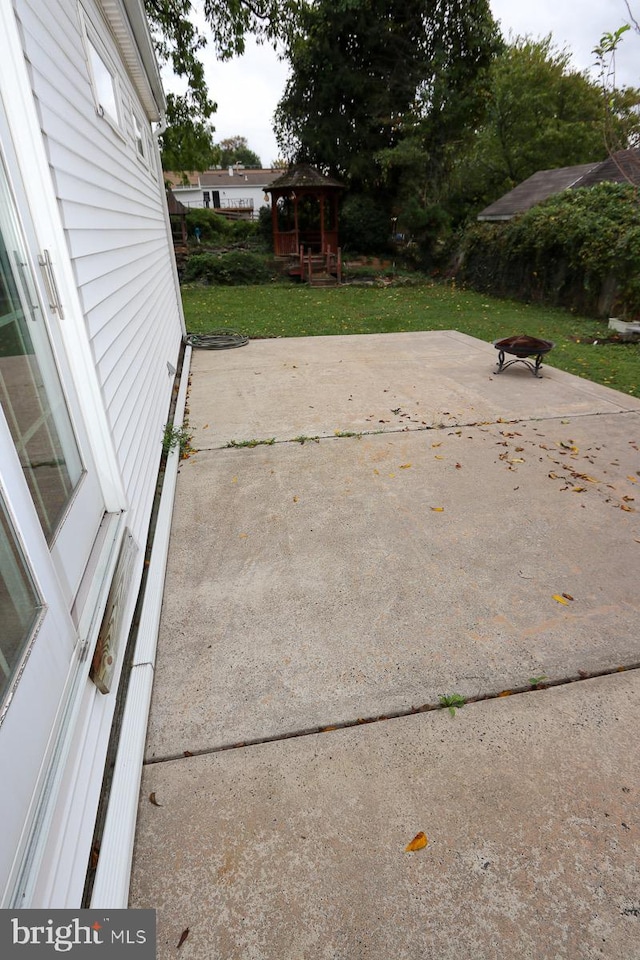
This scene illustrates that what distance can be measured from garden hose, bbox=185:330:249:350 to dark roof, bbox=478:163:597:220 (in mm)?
10668

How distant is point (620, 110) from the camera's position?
353 inches

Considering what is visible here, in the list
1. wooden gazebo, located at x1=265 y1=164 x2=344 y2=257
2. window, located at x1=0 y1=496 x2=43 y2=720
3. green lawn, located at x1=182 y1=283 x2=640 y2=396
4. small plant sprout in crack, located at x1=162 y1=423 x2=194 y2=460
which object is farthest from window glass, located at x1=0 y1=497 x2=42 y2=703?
wooden gazebo, located at x1=265 y1=164 x2=344 y2=257

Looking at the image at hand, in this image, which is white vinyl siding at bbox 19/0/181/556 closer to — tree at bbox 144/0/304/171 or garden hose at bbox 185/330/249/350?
garden hose at bbox 185/330/249/350

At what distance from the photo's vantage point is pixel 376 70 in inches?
731

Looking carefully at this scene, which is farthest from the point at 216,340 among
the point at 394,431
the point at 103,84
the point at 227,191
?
the point at 227,191

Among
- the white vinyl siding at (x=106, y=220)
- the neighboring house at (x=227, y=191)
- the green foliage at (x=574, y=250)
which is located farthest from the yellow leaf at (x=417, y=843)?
the neighboring house at (x=227, y=191)

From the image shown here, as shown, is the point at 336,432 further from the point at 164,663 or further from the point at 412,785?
the point at 412,785

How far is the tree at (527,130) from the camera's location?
22562 millimetres

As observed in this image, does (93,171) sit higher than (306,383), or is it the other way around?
(93,171)

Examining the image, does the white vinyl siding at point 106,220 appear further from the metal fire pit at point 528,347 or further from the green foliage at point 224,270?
the green foliage at point 224,270

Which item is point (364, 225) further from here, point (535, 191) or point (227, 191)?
point (227, 191)

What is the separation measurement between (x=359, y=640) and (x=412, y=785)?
0.67m

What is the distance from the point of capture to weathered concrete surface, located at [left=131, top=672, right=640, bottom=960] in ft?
4.28

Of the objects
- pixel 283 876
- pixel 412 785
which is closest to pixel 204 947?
pixel 283 876
